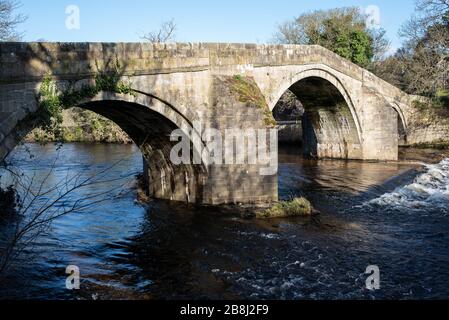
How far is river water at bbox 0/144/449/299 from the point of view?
8.94 m

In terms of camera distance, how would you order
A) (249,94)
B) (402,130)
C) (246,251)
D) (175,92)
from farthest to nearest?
(402,130)
(249,94)
(175,92)
(246,251)

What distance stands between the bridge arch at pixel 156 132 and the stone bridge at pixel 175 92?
3 centimetres

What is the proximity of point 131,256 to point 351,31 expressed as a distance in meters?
31.0

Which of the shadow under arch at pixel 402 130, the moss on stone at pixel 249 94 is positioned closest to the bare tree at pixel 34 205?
the moss on stone at pixel 249 94

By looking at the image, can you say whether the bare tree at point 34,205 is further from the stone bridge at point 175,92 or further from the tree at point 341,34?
the tree at point 341,34

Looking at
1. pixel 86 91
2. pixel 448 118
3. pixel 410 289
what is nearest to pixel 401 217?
pixel 410 289

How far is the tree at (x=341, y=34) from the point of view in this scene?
36.9m

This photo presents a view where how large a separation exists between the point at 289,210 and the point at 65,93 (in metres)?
6.78

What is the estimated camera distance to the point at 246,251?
36.4ft

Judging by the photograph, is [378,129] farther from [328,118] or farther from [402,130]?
[402,130]

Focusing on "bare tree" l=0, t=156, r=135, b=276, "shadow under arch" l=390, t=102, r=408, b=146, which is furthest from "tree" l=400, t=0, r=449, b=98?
"bare tree" l=0, t=156, r=135, b=276

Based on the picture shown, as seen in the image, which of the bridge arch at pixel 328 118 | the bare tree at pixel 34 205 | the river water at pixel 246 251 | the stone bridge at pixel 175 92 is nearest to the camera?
the river water at pixel 246 251

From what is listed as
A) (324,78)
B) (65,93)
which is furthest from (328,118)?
(65,93)
